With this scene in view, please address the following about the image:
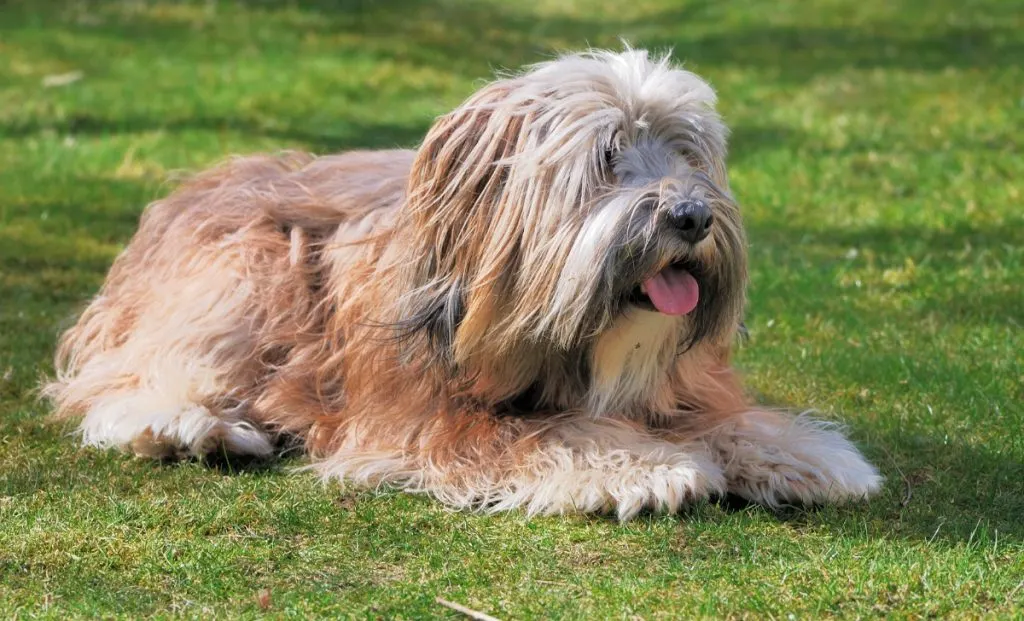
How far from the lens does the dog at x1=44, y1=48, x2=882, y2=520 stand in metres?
4.53

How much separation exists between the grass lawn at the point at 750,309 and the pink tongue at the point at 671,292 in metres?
0.62

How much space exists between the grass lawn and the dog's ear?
60cm

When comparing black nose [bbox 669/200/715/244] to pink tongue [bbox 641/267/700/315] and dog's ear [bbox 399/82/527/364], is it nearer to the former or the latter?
pink tongue [bbox 641/267/700/315]

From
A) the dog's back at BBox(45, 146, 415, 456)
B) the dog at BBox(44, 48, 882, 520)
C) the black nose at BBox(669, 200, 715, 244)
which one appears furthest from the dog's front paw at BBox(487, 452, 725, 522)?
the dog's back at BBox(45, 146, 415, 456)

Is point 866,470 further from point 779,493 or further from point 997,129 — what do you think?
point 997,129

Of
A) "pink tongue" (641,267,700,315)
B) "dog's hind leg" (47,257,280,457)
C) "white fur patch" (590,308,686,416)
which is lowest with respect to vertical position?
"dog's hind leg" (47,257,280,457)

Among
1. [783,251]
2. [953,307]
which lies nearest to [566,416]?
[953,307]

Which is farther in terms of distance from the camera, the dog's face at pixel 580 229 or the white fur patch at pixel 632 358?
the white fur patch at pixel 632 358

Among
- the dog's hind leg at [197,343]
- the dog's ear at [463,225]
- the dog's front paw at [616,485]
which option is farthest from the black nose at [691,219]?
the dog's hind leg at [197,343]

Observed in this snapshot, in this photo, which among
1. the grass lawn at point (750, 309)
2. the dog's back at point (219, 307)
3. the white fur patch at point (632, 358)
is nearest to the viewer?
the grass lawn at point (750, 309)

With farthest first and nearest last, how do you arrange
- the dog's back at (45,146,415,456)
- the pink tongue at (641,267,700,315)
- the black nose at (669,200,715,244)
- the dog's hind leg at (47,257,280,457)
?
1. the dog's back at (45,146,415,456)
2. the dog's hind leg at (47,257,280,457)
3. the pink tongue at (641,267,700,315)
4. the black nose at (669,200,715,244)

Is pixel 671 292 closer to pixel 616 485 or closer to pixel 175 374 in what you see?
pixel 616 485

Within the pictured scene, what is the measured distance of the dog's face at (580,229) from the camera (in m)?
4.43

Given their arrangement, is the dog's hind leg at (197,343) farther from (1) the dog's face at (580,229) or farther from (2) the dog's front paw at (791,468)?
(2) the dog's front paw at (791,468)
